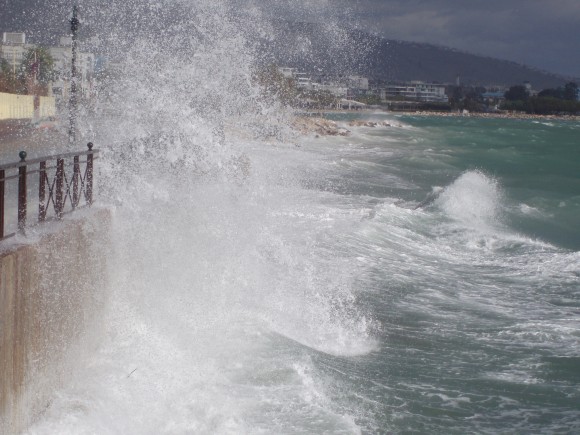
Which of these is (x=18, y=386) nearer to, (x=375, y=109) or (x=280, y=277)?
(x=280, y=277)

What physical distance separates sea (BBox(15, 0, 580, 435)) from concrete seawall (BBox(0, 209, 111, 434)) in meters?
0.20

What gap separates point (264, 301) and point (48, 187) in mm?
4442

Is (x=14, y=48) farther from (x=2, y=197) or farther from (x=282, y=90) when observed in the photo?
(x=2, y=197)

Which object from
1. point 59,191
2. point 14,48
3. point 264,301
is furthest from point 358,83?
point 59,191

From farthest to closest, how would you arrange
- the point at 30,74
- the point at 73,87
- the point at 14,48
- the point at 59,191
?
the point at 14,48
the point at 30,74
the point at 73,87
the point at 59,191

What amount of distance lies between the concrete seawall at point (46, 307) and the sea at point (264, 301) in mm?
196

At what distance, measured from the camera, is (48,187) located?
7.43m

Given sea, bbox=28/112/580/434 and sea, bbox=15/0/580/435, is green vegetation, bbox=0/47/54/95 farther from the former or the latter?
sea, bbox=28/112/580/434

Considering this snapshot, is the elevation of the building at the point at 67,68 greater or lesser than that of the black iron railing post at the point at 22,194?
greater

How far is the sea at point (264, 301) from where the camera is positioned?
25.4ft

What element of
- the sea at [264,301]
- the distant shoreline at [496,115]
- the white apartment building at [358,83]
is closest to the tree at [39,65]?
the sea at [264,301]

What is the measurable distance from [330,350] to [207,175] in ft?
12.1

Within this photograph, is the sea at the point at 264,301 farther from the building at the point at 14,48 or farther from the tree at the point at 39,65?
the building at the point at 14,48

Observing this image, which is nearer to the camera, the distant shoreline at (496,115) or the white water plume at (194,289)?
the white water plume at (194,289)
